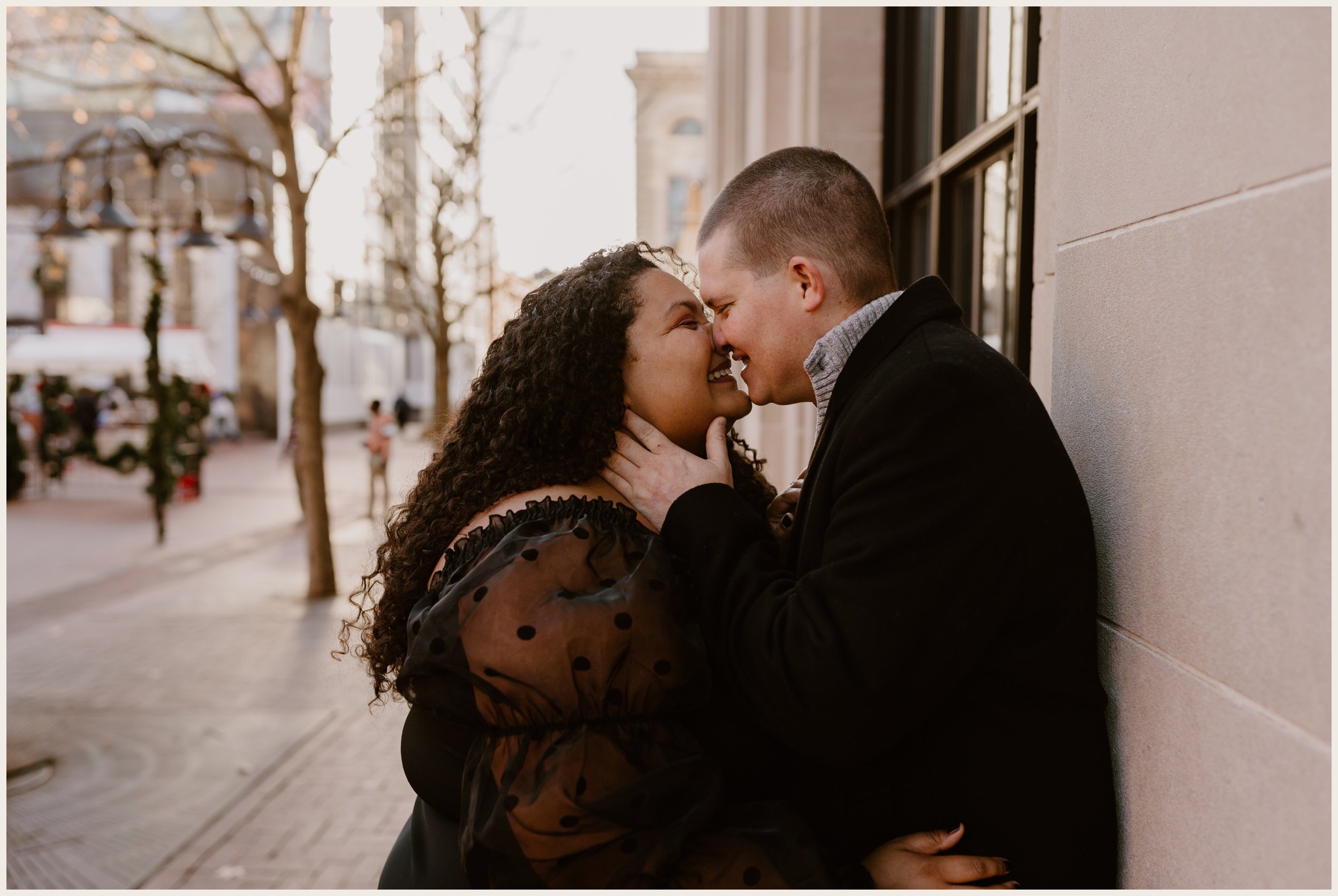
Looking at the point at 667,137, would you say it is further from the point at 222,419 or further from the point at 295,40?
the point at 295,40

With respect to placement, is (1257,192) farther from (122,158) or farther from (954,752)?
(122,158)

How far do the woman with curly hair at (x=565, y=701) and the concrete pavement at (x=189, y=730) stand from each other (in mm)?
864

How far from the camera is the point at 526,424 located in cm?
221

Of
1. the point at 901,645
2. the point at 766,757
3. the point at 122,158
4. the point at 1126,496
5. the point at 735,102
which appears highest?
the point at 122,158

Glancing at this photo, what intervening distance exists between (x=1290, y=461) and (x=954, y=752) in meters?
0.80

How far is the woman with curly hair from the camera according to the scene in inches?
66.1

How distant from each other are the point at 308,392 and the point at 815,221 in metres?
8.79

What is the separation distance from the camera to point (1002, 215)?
380 centimetres

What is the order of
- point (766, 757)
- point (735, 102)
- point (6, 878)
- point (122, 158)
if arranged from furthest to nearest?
point (122, 158), point (735, 102), point (6, 878), point (766, 757)

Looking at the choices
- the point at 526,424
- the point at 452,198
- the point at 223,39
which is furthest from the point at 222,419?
the point at 526,424

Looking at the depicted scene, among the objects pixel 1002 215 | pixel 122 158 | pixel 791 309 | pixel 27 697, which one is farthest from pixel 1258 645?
pixel 122 158

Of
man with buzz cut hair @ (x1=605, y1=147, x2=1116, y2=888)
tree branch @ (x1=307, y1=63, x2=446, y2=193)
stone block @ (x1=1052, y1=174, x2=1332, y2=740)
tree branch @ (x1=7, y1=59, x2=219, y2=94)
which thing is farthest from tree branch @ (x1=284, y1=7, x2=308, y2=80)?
stone block @ (x1=1052, y1=174, x2=1332, y2=740)

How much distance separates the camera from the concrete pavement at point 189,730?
4785 millimetres

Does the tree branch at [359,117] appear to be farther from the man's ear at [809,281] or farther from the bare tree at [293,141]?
the man's ear at [809,281]
